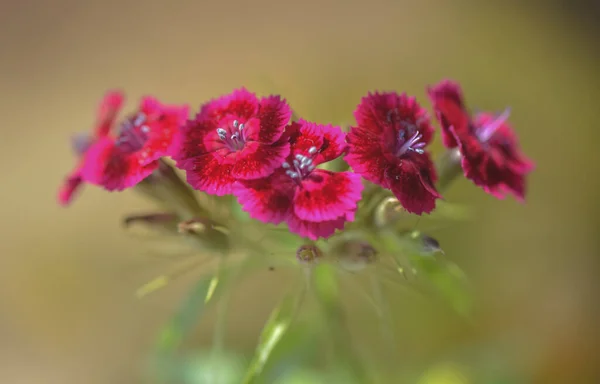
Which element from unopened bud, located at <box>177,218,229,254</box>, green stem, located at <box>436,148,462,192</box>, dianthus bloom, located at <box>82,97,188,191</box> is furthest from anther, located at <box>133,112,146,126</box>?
green stem, located at <box>436,148,462,192</box>

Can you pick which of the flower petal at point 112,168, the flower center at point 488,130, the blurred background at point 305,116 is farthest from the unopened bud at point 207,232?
the blurred background at point 305,116

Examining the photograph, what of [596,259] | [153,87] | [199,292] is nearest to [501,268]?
[596,259]

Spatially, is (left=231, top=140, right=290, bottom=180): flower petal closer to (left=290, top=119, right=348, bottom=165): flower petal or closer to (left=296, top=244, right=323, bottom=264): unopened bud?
(left=290, top=119, right=348, bottom=165): flower petal

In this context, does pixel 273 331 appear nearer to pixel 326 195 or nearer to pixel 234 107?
pixel 326 195

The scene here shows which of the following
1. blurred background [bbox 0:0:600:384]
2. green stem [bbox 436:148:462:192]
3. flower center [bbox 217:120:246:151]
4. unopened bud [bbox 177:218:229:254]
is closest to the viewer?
flower center [bbox 217:120:246:151]

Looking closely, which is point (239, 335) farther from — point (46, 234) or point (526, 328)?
point (526, 328)

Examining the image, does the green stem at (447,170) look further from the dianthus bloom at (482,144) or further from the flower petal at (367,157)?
the flower petal at (367,157)
